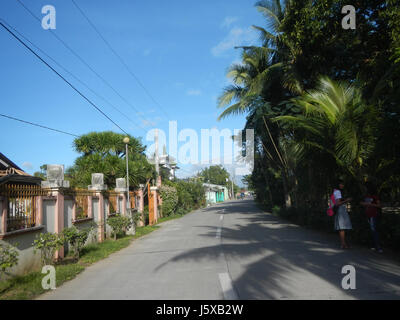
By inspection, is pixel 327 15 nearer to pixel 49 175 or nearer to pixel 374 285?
pixel 374 285

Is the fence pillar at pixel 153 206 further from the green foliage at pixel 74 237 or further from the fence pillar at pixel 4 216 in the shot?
the fence pillar at pixel 4 216

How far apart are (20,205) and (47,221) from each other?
134 cm

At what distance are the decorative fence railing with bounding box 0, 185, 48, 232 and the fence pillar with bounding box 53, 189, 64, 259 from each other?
0.79 metres

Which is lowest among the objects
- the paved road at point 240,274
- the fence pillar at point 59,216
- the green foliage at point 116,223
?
the paved road at point 240,274

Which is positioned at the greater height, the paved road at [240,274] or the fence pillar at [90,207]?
the fence pillar at [90,207]

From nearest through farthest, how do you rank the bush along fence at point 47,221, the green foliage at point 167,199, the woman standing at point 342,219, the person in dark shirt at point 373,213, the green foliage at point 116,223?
the bush along fence at point 47,221 → the person in dark shirt at point 373,213 → the woman standing at point 342,219 → the green foliage at point 116,223 → the green foliage at point 167,199

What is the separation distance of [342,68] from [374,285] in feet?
29.4

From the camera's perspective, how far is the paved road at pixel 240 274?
187 inches

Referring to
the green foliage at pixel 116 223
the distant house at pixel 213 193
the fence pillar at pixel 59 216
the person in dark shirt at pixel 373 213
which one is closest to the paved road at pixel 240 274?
the person in dark shirt at pixel 373 213

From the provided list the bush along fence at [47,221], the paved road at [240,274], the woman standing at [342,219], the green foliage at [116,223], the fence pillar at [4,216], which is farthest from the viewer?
the green foliage at [116,223]

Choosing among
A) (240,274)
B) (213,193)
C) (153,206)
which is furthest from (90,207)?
(213,193)

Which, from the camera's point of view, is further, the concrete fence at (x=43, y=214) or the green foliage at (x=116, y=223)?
the green foliage at (x=116, y=223)

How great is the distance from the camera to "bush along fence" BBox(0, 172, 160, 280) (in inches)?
252
